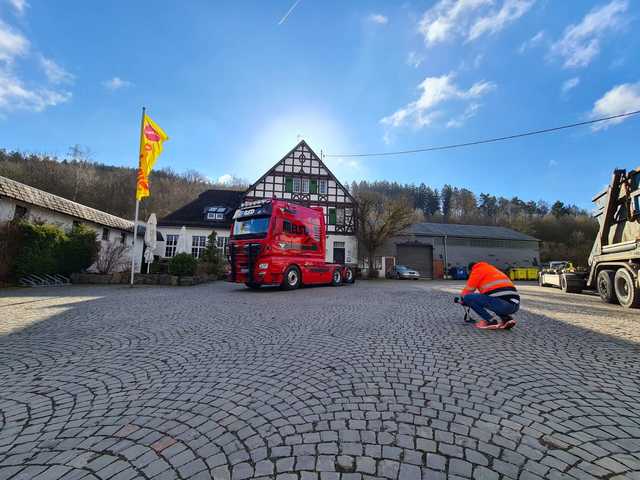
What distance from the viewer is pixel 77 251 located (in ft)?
42.4

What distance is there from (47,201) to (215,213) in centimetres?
1164

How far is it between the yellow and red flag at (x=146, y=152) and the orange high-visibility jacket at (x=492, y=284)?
524 inches

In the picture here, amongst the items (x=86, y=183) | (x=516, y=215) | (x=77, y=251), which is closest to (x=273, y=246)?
(x=77, y=251)

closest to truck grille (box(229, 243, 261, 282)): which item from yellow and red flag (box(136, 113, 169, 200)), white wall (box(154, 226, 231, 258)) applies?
yellow and red flag (box(136, 113, 169, 200))

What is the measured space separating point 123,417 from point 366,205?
79.5 ft

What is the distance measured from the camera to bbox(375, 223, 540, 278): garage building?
3081 cm

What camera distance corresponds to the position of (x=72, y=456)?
5.41 ft

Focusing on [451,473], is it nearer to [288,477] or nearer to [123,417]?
[288,477]

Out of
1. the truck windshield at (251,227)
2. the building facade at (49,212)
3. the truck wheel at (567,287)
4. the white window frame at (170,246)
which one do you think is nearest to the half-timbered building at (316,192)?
the white window frame at (170,246)

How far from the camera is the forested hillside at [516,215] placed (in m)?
42.0

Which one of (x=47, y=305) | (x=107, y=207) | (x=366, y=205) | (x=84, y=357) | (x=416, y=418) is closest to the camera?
(x=416, y=418)

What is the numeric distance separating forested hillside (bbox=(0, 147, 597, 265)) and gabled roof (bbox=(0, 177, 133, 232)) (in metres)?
23.0

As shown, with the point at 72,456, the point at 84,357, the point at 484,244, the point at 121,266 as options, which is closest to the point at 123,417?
the point at 72,456

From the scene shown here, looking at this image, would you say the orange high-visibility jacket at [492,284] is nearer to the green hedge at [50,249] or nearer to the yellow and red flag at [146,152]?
the yellow and red flag at [146,152]
